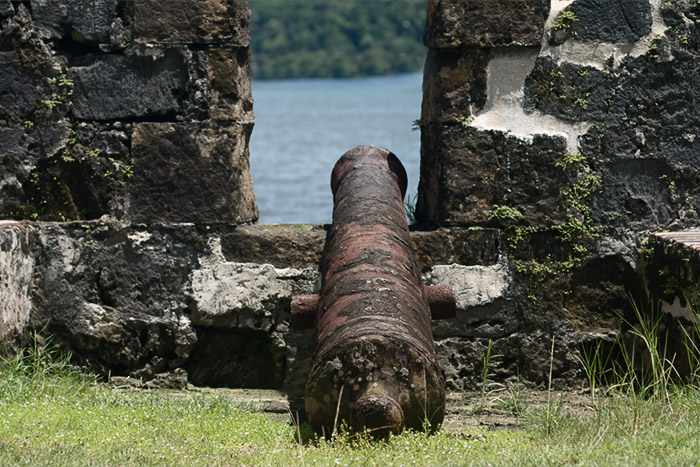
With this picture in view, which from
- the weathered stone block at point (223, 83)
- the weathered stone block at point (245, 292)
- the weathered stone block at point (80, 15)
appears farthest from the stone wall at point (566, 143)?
the weathered stone block at point (80, 15)

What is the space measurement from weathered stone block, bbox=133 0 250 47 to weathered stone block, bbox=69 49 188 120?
0.08 m

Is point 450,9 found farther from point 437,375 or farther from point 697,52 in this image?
point 437,375

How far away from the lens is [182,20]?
4.11m

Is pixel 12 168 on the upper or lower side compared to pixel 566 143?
lower

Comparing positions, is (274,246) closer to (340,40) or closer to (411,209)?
(411,209)

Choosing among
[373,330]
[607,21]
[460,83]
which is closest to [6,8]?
[460,83]

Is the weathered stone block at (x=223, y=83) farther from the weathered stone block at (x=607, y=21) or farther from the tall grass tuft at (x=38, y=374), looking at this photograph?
the weathered stone block at (x=607, y=21)

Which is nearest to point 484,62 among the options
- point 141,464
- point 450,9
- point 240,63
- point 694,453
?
point 450,9

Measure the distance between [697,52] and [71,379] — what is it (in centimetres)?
312

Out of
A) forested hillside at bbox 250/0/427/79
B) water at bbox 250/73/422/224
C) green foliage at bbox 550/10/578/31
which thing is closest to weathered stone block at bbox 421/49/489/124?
green foliage at bbox 550/10/578/31

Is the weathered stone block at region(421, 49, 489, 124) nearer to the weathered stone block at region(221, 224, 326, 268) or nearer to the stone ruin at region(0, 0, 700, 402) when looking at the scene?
the stone ruin at region(0, 0, 700, 402)

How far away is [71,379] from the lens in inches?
159

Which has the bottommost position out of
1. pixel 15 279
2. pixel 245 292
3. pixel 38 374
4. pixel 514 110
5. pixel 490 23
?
pixel 38 374

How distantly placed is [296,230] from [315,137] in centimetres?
2717
